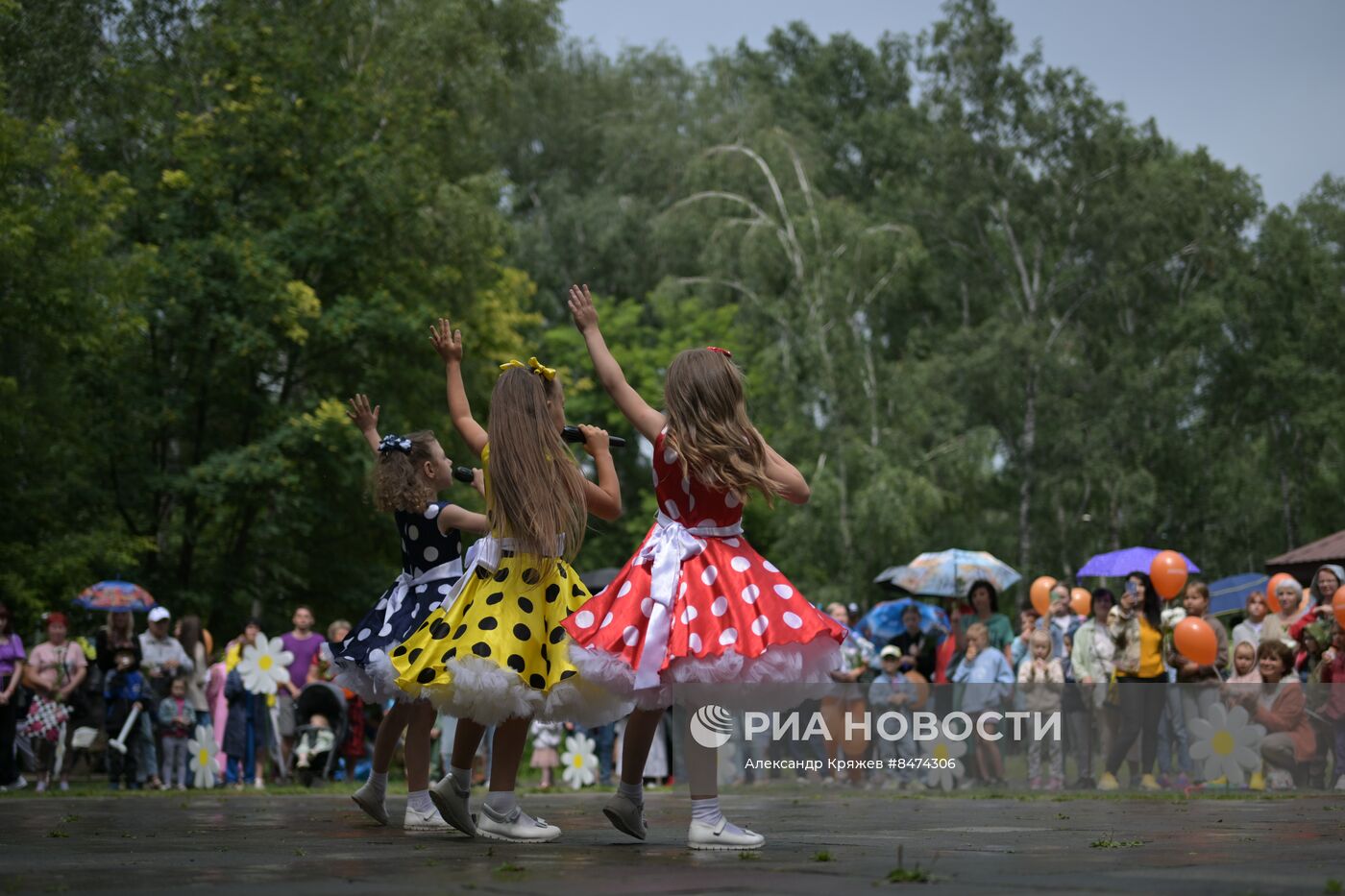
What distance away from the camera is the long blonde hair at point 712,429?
6.66 metres

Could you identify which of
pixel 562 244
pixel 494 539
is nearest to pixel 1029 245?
pixel 562 244

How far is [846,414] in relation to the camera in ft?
128

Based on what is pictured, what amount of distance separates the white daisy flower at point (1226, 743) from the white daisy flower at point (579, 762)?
741 cm

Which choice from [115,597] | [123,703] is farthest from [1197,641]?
[115,597]

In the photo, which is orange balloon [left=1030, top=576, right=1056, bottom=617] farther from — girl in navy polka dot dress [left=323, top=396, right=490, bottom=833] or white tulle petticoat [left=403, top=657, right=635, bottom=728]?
white tulle petticoat [left=403, top=657, right=635, bottom=728]

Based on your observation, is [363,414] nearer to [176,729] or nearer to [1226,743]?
[1226,743]

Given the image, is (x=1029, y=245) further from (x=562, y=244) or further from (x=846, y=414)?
(x=562, y=244)

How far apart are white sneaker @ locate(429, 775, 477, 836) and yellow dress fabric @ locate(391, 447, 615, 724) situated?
330 millimetres

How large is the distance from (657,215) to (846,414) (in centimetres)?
918

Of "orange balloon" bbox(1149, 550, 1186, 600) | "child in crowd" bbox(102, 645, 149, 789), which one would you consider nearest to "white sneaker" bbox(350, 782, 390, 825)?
"child in crowd" bbox(102, 645, 149, 789)

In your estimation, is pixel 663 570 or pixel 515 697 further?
pixel 515 697

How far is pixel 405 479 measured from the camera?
8344 mm

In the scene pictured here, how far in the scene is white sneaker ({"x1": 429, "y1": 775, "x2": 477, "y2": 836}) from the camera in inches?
288

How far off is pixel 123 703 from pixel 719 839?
12.4 m
